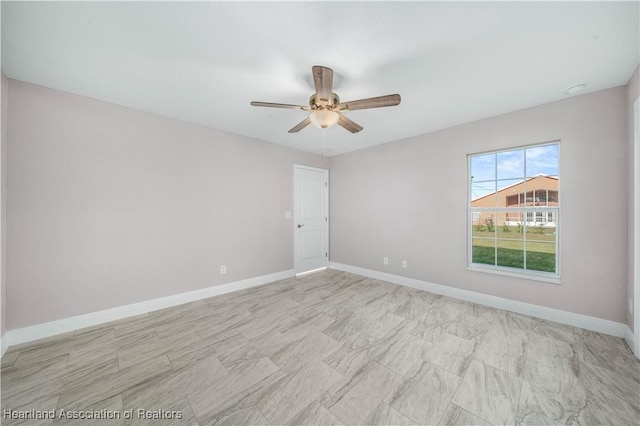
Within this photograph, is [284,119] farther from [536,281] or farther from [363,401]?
[536,281]

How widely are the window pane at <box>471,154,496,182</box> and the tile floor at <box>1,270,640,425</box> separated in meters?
1.85

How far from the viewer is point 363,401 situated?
1.51 m

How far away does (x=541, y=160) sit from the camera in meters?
2.91

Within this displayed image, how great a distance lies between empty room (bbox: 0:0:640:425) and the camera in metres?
1.49

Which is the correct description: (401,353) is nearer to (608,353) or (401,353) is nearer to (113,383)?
(608,353)

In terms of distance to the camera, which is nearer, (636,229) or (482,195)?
(636,229)

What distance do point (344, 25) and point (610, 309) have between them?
3.72 meters

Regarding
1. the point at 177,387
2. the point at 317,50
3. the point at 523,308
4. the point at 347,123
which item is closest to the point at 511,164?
the point at 523,308

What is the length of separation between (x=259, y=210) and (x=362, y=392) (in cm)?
307

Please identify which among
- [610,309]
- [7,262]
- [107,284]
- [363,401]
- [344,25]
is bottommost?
[363,401]

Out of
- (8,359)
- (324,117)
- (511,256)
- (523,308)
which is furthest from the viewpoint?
(511,256)

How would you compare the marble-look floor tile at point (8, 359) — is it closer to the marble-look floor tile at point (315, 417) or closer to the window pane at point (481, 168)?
the marble-look floor tile at point (315, 417)

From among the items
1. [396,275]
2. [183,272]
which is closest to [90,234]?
[183,272]

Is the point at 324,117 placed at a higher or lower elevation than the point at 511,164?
higher
